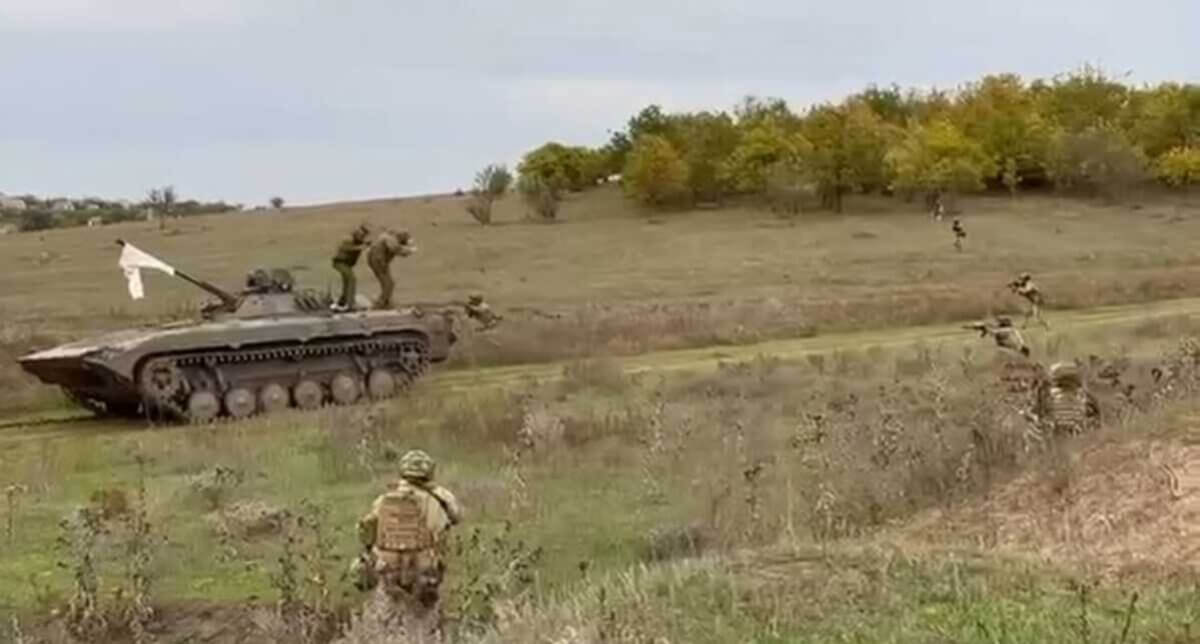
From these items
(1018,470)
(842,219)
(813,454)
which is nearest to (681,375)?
(813,454)

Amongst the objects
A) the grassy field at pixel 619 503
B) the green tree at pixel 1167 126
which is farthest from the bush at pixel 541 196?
the grassy field at pixel 619 503

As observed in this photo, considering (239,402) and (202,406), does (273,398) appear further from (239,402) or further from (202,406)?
(202,406)

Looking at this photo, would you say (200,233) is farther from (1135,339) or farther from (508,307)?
(1135,339)

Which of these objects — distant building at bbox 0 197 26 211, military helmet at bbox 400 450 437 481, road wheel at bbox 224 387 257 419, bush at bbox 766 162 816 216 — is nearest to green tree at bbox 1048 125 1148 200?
bush at bbox 766 162 816 216

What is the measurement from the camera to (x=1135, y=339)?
26594 mm

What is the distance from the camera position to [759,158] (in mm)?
A: 63719

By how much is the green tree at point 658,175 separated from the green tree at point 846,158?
4434 millimetres

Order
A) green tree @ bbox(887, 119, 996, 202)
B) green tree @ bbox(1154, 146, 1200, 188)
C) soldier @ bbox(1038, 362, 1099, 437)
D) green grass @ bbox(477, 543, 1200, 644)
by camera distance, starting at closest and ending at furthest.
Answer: green grass @ bbox(477, 543, 1200, 644) < soldier @ bbox(1038, 362, 1099, 437) < green tree @ bbox(887, 119, 996, 202) < green tree @ bbox(1154, 146, 1200, 188)

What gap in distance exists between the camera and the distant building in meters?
95.4

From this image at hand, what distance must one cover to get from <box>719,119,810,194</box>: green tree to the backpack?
173ft

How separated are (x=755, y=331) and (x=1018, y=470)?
17.7m

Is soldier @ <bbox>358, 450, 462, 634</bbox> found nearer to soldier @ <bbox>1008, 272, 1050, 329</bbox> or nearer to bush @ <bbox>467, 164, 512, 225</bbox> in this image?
soldier @ <bbox>1008, 272, 1050, 329</bbox>

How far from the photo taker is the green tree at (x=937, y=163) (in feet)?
202

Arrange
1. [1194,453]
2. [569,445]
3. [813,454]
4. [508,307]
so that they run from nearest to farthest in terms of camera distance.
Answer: [1194,453] < [813,454] < [569,445] < [508,307]
